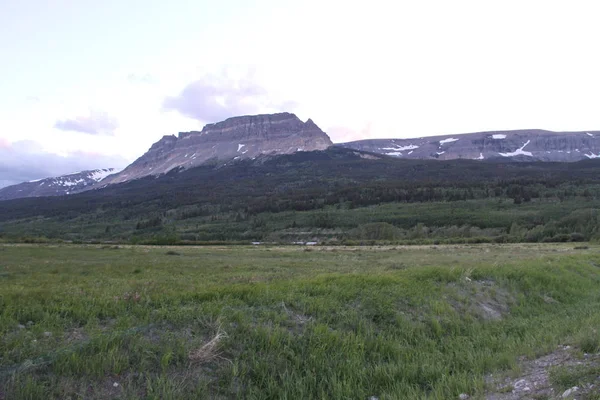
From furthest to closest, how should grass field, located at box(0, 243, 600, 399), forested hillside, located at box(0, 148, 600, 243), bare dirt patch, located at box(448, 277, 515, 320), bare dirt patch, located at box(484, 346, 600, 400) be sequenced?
forested hillside, located at box(0, 148, 600, 243) → bare dirt patch, located at box(448, 277, 515, 320) → grass field, located at box(0, 243, 600, 399) → bare dirt patch, located at box(484, 346, 600, 400)

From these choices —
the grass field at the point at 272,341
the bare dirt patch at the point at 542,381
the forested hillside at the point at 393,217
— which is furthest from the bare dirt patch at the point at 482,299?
the forested hillside at the point at 393,217

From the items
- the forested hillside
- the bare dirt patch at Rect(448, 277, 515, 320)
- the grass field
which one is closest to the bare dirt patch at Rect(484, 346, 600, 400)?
the grass field

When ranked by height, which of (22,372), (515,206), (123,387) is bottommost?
(515,206)

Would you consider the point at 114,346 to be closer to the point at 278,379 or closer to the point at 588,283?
the point at 278,379

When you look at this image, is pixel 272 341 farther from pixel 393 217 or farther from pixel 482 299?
pixel 393 217

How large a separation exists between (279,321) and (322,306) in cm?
135

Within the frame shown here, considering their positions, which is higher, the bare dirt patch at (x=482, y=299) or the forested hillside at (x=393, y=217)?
the bare dirt patch at (x=482, y=299)

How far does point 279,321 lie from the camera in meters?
8.48

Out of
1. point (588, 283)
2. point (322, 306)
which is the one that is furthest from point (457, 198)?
point (322, 306)

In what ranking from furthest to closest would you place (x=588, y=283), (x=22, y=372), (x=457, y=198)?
(x=457, y=198)
(x=588, y=283)
(x=22, y=372)

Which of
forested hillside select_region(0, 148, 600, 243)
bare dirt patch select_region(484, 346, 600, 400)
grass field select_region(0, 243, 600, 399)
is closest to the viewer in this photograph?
bare dirt patch select_region(484, 346, 600, 400)

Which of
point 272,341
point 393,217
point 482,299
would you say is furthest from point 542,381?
point 393,217

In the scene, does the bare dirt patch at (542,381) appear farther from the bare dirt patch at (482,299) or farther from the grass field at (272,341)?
the bare dirt patch at (482,299)

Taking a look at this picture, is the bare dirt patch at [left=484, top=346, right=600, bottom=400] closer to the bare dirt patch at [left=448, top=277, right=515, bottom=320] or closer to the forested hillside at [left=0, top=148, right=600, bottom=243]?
the bare dirt patch at [left=448, top=277, right=515, bottom=320]
